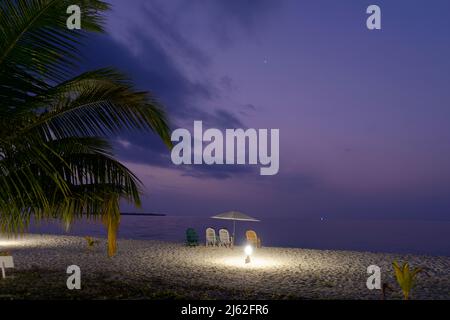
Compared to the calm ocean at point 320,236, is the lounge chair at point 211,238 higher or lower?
higher

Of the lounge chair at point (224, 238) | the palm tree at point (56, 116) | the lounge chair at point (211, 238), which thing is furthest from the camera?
the lounge chair at point (211, 238)

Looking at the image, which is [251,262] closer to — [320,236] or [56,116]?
[56,116]

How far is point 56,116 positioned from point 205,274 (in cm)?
605

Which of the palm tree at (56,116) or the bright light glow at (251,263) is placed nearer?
the palm tree at (56,116)

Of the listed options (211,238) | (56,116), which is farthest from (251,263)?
(56,116)

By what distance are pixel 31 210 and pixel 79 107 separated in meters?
1.53

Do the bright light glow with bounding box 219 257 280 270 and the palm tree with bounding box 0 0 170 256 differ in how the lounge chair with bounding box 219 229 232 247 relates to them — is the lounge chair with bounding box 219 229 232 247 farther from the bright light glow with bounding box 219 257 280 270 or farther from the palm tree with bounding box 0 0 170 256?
the palm tree with bounding box 0 0 170 256

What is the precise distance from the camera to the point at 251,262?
1255 cm

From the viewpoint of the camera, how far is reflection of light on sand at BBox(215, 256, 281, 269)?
461 inches

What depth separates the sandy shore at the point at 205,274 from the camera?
7.93m

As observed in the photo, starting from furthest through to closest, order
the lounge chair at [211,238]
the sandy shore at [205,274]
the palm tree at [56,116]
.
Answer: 1. the lounge chair at [211,238]
2. the sandy shore at [205,274]
3. the palm tree at [56,116]

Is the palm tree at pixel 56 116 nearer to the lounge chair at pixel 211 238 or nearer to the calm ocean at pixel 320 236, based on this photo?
the calm ocean at pixel 320 236

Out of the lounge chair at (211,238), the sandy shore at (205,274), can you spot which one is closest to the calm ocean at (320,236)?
the sandy shore at (205,274)
